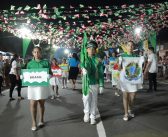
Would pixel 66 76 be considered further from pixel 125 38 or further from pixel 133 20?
pixel 125 38

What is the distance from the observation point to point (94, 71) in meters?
7.87

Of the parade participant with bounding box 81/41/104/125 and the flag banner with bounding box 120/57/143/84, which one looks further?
the flag banner with bounding box 120/57/143/84

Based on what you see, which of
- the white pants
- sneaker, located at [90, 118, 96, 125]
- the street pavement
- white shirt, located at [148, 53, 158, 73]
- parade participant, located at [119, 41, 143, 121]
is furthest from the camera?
white shirt, located at [148, 53, 158, 73]

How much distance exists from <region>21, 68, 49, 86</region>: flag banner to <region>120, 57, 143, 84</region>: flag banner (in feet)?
6.52

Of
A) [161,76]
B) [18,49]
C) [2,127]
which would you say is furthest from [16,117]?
[18,49]

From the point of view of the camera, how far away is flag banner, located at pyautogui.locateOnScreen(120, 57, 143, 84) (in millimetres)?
8141

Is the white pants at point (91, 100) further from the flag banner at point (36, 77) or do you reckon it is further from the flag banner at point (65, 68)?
the flag banner at point (65, 68)

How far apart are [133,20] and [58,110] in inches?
705

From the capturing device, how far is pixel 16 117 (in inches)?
354

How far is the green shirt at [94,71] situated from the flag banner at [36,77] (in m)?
0.99

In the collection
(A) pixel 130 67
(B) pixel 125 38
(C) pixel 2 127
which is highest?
(B) pixel 125 38

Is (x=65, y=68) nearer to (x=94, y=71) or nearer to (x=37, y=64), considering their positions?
(x=94, y=71)

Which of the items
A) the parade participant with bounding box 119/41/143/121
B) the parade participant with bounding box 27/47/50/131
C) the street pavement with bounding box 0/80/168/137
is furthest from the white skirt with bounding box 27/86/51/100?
the parade participant with bounding box 119/41/143/121

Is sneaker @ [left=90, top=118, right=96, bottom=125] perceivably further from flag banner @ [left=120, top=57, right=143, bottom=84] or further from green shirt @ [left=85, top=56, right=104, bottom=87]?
flag banner @ [left=120, top=57, right=143, bottom=84]
